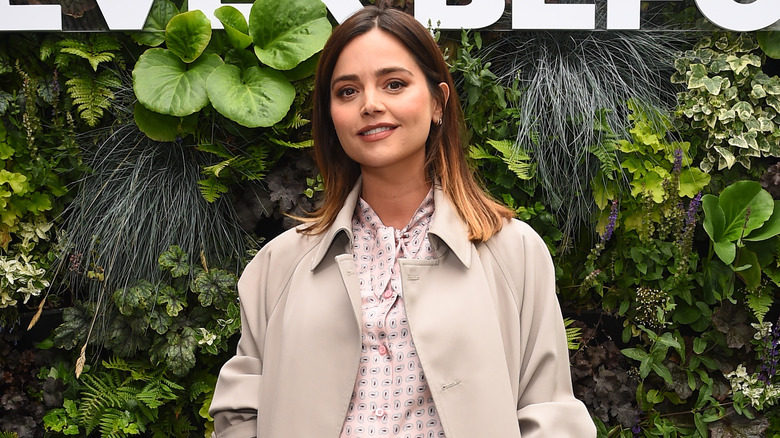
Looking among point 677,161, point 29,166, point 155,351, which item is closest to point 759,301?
point 677,161

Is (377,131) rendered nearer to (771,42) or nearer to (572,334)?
(572,334)

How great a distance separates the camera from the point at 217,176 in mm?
2771

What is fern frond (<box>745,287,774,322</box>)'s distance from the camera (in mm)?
2731

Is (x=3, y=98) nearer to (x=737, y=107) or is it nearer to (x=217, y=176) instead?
(x=217, y=176)

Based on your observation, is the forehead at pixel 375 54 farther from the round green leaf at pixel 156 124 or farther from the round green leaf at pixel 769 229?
the round green leaf at pixel 769 229

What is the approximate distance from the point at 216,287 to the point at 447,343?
4.71ft

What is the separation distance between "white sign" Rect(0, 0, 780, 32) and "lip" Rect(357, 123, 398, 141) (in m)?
1.39

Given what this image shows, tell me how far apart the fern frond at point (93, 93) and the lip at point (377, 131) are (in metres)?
1.69

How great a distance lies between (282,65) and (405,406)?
163 centimetres

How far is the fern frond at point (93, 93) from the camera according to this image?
9.37 feet

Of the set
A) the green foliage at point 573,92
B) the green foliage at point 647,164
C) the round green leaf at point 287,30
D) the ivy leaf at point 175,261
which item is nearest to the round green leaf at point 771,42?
the green foliage at point 573,92

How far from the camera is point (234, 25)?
281cm

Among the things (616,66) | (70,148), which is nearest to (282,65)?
(70,148)

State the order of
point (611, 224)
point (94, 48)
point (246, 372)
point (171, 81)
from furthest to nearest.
Result: point (94, 48) → point (171, 81) → point (611, 224) → point (246, 372)
